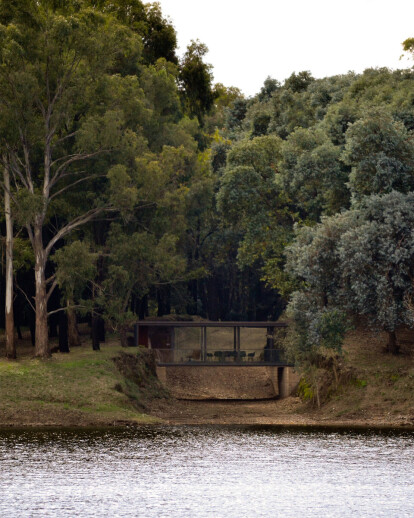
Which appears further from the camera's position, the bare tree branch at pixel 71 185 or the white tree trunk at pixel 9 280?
the bare tree branch at pixel 71 185

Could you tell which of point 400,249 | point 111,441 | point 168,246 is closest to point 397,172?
point 400,249

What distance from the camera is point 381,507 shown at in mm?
25672

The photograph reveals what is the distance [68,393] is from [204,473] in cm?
1690

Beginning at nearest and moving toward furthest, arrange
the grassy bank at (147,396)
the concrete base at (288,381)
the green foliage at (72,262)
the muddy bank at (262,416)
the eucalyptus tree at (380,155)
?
the grassy bank at (147,396), the muddy bank at (262,416), the green foliage at (72,262), the eucalyptus tree at (380,155), the concrete base at (288,381)

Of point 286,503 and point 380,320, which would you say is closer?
point 286,503

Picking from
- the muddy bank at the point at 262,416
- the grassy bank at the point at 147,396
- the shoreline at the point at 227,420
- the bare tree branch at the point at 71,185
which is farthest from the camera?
the bare tree branch at the point at 71,185

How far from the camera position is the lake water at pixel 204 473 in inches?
1009

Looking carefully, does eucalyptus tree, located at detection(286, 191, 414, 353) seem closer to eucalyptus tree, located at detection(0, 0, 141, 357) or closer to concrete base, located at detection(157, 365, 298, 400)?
concrete base, located at detection(157, 365, 298, 400)

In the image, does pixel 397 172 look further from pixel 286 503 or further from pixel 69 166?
pixel 286 503

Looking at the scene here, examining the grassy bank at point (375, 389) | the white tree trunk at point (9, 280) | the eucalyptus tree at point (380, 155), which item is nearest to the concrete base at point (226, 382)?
the grassy bank at point (375, 389)

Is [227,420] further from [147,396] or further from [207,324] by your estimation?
[207,324]

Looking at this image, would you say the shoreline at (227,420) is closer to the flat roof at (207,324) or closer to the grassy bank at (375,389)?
the grassy bank at (375,389)

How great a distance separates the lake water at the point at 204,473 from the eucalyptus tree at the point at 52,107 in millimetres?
15080

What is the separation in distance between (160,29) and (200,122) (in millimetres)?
9359
